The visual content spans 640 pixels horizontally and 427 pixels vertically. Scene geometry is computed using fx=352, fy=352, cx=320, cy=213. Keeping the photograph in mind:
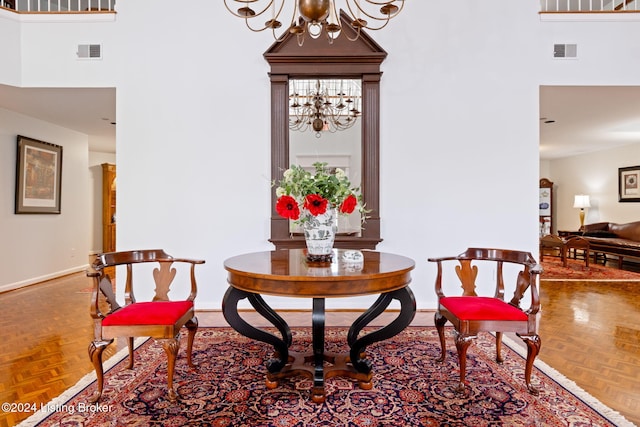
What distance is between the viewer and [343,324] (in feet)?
11.2

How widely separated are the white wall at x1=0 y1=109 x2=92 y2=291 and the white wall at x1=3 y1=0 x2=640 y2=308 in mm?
2387

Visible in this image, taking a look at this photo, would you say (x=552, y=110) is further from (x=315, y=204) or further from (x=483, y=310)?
(x=315, y=204)

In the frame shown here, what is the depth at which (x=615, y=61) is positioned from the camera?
3.89m

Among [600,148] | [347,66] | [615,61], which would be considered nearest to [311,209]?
[347,66]

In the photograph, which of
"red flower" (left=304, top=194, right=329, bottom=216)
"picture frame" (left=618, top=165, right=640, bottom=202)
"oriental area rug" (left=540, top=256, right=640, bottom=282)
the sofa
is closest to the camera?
"red flower" (left=304, top=194, right=329, bottom=216)

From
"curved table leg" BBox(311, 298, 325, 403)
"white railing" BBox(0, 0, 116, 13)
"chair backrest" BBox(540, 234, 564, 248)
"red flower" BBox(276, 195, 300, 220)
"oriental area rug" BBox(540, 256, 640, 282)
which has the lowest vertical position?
"oriental area rug" BBox(540, 256, 640, 282)

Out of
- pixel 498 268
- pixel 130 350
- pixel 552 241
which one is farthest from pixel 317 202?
pixel 552 241

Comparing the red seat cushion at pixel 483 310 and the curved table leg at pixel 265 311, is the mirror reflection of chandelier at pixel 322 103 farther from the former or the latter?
the red seat cushion at pixel 483 310

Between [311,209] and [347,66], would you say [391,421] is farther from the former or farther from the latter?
[347,66]

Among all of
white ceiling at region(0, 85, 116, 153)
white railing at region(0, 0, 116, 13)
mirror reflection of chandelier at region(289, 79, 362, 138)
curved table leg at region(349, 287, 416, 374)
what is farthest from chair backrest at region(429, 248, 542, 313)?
white railing at region(0, 0, 116, 13)

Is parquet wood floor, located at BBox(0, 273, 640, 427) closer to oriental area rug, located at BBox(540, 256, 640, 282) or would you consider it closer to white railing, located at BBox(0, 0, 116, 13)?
oriental area rug, located at BBox(540, 256, 640, 282)

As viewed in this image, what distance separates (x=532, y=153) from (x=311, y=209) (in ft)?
9.55

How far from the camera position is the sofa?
247 inches

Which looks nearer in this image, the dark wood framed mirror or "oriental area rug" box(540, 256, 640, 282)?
the dark wood framed mirror
